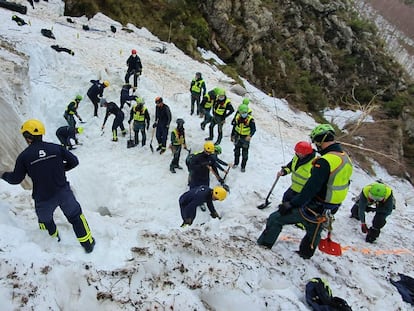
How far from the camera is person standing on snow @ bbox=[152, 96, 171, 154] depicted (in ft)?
31.9

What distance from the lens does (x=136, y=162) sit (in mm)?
9844

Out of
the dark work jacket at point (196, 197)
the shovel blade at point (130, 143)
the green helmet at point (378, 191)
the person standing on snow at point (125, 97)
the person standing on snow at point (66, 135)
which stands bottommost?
the person standing on snow at point (66, 135)

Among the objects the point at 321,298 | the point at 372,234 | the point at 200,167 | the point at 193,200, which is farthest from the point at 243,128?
the point at 321,298

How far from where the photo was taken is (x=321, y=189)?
425cm

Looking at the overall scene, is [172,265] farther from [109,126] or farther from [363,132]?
[363,132]

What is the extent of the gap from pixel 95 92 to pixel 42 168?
7.85 metres

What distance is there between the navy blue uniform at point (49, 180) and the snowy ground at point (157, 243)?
0.79 feet

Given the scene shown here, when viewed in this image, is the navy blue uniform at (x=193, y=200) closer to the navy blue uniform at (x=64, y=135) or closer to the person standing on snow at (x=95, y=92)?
the navy blue uniform at (x=64, y=135)

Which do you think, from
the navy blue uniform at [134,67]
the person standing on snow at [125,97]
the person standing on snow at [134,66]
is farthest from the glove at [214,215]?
the navy blue uniform at [134,67]

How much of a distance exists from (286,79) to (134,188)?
24.3m

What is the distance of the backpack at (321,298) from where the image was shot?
3924 mm

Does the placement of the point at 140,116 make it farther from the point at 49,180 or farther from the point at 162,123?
the point at 49,180

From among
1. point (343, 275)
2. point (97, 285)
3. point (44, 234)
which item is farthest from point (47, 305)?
point (343, 275)

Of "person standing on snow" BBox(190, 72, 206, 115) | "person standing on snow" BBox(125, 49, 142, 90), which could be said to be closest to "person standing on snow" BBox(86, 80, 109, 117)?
"person standing on snow" BBox(125, 49, 142, 90)
